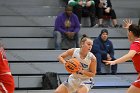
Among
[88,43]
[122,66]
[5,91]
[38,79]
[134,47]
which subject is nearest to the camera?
[5,91]

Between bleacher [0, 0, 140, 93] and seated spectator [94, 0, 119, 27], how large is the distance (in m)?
0.35

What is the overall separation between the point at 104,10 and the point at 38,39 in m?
2.18

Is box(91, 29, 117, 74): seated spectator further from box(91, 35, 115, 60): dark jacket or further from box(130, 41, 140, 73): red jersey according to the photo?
Answer: box(130, 41, 140, 73): red jersey

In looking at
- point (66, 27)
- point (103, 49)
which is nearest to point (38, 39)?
point (66, 27)

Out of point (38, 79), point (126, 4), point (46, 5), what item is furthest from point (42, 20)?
point (126, 4)

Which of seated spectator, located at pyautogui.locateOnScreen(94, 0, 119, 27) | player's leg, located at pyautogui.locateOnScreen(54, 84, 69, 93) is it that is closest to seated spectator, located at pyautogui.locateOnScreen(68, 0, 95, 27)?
seated spectator, located at pyautogui.locateOnScreen(94, 0, 119, 27)

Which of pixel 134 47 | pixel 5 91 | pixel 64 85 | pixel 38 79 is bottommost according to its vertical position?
pixel 38 79

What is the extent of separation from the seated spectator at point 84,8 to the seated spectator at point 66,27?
1.62 ft

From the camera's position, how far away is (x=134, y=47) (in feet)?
16.3

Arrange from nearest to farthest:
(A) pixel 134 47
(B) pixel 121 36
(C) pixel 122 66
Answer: (A) pixel 134 47 → (C) pixel 122 66 → (B) pixel 121 36

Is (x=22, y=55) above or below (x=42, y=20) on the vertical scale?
below

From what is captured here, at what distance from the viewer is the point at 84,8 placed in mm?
10734

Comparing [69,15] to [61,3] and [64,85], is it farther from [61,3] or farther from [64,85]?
[64,85]

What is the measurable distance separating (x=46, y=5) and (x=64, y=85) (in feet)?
18.2
